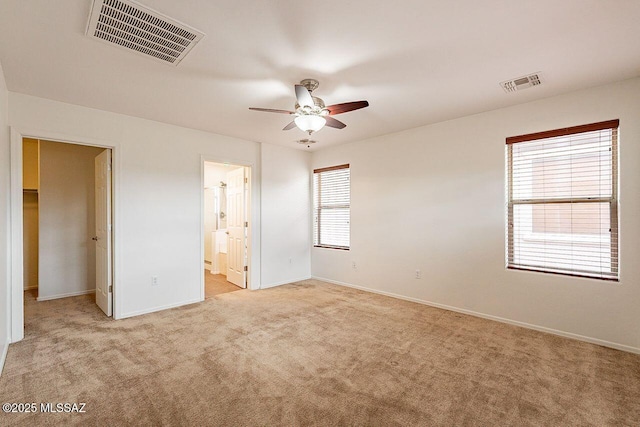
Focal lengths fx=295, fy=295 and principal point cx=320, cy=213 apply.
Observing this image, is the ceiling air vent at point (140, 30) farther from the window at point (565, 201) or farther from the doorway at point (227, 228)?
the window at point (565, 201)

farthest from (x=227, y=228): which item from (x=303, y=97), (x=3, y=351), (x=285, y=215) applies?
(x=303, y=97)

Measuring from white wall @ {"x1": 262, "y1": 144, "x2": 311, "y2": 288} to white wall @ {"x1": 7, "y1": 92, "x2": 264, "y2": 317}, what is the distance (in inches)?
40.8

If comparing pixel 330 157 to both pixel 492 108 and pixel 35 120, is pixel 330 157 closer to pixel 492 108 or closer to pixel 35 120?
pixel 492 108

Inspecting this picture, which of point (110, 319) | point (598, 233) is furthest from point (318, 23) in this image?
point (110, 319)

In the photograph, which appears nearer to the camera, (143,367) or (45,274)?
(143,367)

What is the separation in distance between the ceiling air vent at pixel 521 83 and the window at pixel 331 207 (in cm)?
274

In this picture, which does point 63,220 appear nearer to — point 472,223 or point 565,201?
point 472,223

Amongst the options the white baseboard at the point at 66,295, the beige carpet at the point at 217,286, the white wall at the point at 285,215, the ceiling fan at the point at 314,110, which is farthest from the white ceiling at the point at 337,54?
the white baseboard at the point at 66,295

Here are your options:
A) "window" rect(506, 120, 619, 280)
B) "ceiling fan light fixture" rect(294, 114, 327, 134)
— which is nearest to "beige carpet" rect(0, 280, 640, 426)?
"window" rect(506, 120, 619, 280)

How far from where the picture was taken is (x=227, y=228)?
579cm

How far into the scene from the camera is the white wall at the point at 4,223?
263cm

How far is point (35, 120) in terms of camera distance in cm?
315

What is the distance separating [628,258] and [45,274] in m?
7.39

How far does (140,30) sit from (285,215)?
3742 millimetres
